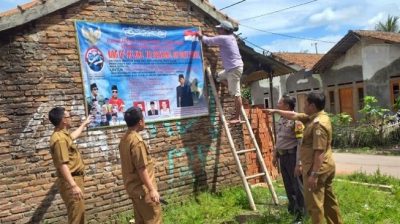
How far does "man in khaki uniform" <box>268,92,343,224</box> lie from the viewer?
196 inches

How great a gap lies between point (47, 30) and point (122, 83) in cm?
136

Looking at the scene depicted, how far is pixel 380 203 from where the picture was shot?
7090 millimetres

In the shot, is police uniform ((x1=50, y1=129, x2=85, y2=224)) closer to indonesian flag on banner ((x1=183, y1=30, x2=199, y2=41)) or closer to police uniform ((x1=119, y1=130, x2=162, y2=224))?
police uniform ((x1=119, y1=130, x2=162, y2=224))

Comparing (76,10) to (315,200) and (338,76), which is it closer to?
(315,200)

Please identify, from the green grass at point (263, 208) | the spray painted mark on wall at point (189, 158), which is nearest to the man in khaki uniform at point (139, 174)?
the green grass at point (263, 208)

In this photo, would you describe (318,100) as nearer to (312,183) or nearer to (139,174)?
(312,183)

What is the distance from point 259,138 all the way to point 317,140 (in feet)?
13.6

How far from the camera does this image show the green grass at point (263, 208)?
6305 mm

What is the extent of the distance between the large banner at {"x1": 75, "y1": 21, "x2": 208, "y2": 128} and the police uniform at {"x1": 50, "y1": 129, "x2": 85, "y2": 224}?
4.25 ft

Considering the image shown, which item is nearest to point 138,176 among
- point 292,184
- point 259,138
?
point 292,184

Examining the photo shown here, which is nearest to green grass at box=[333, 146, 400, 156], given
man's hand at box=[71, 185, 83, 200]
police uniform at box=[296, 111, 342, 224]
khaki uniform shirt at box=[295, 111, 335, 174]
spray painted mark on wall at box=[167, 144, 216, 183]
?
spray painted mark on wall at box=[167, 144, 216, 183]

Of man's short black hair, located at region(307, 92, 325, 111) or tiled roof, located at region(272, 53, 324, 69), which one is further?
tiled roof, located at region(272, 53, 324, 69)

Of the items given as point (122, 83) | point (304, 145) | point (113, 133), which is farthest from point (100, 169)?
point (304, 145)

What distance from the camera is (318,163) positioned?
4.95 m
